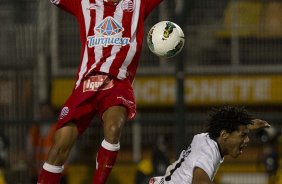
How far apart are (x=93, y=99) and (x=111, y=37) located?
59 cm

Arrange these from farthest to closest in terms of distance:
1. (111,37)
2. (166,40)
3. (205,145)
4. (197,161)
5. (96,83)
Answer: (166,40) → (111,37) → (96,83) → (205,145) → (197,161)

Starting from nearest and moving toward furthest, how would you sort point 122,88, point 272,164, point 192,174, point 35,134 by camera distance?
point 192,174
point 122,88
point 272,164
point 35,134

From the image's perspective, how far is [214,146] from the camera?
7641 mm

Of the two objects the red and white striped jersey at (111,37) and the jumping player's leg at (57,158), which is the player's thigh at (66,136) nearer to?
the jumping player's leg at (57,158)

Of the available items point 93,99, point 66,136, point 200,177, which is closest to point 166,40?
point 93,99

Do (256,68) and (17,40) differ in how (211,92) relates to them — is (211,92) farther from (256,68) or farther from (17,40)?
(17,40)

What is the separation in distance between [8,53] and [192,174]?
539 cm

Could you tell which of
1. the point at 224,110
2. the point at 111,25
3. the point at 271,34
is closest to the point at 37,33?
the point at 271,34

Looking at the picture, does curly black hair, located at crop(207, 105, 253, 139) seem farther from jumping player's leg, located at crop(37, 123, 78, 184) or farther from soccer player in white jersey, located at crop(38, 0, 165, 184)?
jumping player's leg, located at crop(37, 123, 78, 184)

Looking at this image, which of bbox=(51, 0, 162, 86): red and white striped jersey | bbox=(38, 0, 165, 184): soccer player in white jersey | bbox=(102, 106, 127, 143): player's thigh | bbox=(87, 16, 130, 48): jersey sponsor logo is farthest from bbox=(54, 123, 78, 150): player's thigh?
bbox=(87, 16, 130, 48): jersey sponsor logo

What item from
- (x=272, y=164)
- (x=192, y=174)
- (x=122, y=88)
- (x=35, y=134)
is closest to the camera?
(x=192, y=174)

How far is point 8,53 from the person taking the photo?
1236cm

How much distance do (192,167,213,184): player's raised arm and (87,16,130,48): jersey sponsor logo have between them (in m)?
1.61

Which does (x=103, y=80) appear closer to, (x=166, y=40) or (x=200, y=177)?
(x=166, y=40)
